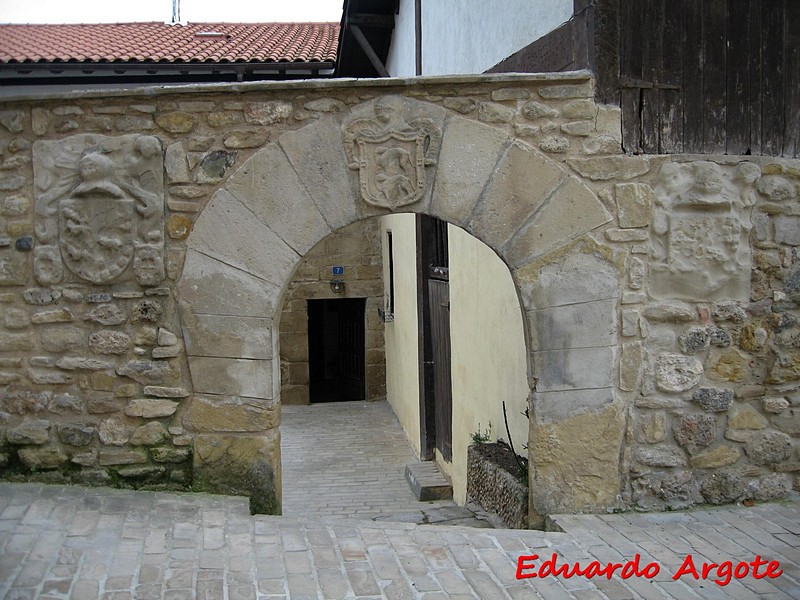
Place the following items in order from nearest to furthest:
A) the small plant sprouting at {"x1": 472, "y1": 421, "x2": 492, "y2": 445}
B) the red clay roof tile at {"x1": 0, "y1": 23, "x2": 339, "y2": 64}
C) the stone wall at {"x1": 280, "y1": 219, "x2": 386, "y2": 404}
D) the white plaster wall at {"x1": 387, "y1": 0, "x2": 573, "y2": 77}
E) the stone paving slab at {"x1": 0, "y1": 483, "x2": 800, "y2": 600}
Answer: the stone paving slab at {"x1": 0, "y1": 483, "x2": 800, "y2": 600} → the white plaster wall at {"x1": 387, "y1": 0, "x2": 573, "y2": 77} → the small plant sprouting at {"x1": 472, "y1": 421, "x2": 492, "y2": 445} → the red clay roof tile at {"x1": 0, "y1": 23, "x2": 339, "y2": 64} → the stone wall at {"x1": 280, "y1": 219, "x2": 386, "y2": 404}

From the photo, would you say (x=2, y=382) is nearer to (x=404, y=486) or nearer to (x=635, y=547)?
(x=635, y=547)

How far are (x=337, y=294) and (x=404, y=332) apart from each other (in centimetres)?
215

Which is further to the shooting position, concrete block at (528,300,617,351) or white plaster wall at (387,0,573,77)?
white plaster wall at (387,0,573,77)

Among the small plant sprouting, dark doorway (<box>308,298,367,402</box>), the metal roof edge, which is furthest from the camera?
dark doorway (<box>308,298,367,402</box>)

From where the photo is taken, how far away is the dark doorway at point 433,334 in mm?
8172

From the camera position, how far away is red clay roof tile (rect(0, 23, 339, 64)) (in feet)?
28.0

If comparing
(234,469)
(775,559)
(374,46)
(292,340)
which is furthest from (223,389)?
(292,340)

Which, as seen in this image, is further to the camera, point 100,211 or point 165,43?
point 165,43

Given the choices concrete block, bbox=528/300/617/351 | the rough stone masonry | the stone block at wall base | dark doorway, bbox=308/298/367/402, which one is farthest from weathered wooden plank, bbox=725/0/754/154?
dark doorway, bbox=308/298/367/402

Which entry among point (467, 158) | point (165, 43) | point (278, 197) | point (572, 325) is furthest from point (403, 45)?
point (572, 325)

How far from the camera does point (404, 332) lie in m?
10.1

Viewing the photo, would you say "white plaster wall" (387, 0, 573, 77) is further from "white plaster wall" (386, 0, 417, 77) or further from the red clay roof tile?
the red clay roof tile

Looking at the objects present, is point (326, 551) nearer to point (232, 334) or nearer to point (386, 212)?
point (232, 334)
